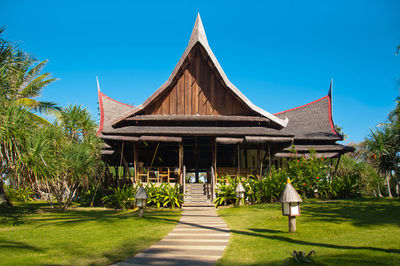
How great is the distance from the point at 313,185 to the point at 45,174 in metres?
10.1

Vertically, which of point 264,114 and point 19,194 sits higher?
point 264,114

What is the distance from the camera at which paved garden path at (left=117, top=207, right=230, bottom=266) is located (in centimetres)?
509

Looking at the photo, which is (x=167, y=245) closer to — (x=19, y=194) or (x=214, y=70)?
(x=214, y=70)

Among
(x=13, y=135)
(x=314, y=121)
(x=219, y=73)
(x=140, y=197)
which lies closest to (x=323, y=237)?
(x=140, y=197)

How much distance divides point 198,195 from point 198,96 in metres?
4.85

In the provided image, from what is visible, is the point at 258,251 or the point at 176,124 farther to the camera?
the point at 176,124

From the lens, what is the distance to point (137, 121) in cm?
1581

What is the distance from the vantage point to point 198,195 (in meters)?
14.4

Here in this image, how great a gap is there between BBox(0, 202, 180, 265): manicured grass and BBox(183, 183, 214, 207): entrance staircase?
4.12 meters

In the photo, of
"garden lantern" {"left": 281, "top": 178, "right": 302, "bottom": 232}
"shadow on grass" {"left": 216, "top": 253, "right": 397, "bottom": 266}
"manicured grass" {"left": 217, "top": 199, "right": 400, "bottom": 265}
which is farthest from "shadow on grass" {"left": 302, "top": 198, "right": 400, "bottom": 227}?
"shadow on grass" {"left": 216, "top": 253, "right": 397, "bottom": 266}

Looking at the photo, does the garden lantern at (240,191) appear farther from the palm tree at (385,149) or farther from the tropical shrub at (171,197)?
the palm tree at (385,149)

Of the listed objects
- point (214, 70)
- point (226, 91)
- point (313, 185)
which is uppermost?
point (214, 70)

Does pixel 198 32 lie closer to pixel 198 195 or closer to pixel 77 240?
pixel 198 195

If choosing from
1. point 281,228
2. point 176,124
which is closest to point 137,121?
point 176,124
